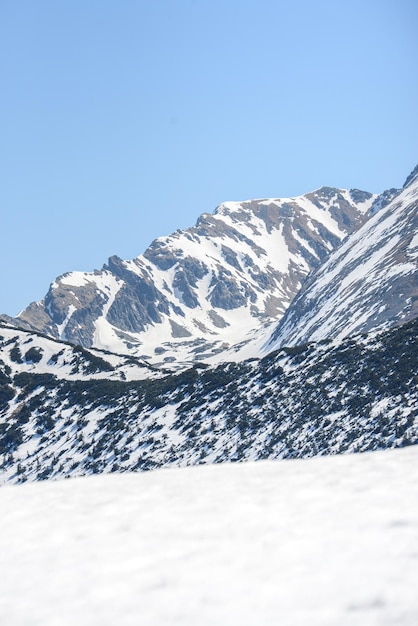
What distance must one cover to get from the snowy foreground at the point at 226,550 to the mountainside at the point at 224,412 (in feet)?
183

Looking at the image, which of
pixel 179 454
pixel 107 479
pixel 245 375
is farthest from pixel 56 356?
pixel 107 479

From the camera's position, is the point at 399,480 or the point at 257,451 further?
the point at 257,451

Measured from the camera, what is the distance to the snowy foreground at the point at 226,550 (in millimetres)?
8398

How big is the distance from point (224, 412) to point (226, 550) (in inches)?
3511

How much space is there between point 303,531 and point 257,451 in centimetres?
7200

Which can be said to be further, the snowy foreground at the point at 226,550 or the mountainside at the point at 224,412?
the mountainside at the point at 224,412

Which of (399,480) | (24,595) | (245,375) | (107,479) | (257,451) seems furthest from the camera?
(245,375)

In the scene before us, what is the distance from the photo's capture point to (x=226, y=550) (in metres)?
9.93

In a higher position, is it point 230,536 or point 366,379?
point 230,536

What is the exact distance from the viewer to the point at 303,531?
10242mm

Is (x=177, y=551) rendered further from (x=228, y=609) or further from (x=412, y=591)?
(x=412, y=591)

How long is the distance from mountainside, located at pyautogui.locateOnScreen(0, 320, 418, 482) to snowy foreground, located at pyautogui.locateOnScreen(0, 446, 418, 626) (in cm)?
5574

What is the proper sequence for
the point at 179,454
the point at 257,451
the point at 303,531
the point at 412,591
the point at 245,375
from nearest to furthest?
the point at 412,591 → the point at 303,531 → the point at 257,451 → the point at 179,454 → the point at 245,375

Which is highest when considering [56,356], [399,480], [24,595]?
[56,356]
